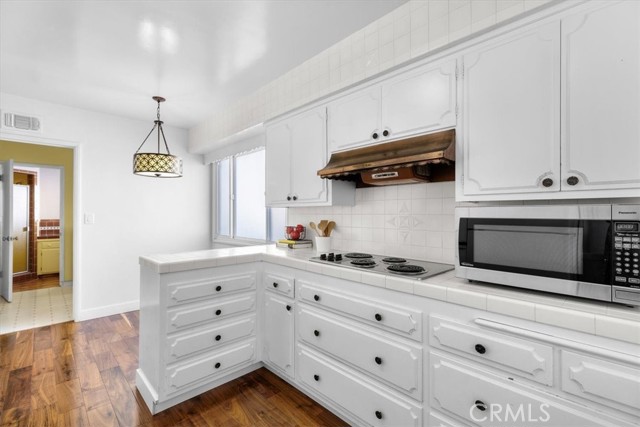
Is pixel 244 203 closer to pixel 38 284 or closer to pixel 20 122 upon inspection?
pixel 20 122

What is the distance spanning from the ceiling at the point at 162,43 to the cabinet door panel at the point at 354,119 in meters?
0.46

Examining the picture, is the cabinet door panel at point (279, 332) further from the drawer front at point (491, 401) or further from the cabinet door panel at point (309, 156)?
the drawer front at point (491, 401)

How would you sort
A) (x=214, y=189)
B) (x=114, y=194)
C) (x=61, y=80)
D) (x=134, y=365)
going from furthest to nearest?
1. (x=214, y=189)
2. (x=114, y=194)
3. (x=61, y=80)
4. (x=134, y=365)

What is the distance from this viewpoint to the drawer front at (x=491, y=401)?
107 centimetres

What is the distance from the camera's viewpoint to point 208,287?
2107mm

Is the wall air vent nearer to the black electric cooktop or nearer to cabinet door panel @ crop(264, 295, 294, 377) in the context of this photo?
cabinet door panel @ crop(264, 295, 294, 377)

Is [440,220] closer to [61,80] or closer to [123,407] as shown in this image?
[123,407]

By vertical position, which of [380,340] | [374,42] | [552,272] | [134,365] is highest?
[374,42]

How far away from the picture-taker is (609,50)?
3.92 ft

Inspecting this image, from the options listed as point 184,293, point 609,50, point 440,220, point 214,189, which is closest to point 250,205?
point 214,189

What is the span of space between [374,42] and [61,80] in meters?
2.82

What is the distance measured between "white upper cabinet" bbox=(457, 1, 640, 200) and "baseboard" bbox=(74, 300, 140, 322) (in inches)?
162

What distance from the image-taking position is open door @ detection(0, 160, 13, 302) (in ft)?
13.6

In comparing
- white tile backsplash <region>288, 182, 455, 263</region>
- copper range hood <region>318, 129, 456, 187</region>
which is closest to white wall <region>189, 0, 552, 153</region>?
copper range hood <region>318, 129, 456, 187</region>
